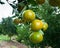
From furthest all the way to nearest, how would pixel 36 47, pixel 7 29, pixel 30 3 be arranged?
pixel 7 29
pixel 36 47
pixel 30 3

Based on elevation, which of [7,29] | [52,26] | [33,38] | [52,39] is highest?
[33,38]

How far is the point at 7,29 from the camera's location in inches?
702

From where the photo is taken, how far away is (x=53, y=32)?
1323 cm

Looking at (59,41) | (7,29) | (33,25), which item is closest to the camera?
(33,25)

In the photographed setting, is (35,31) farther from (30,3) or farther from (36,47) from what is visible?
(36,47)

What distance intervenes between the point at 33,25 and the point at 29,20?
3 centimetres

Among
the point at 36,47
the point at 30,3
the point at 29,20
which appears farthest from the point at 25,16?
the point at 36,47

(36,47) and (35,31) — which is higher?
(35,31)

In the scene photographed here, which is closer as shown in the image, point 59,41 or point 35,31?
point 35,31

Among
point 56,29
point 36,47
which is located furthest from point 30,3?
point 36,47

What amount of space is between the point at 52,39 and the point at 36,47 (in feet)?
6.72

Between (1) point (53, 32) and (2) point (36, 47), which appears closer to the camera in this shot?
(1) point (53, 32)

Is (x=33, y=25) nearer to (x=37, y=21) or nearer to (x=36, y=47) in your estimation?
(x=37, y=21)

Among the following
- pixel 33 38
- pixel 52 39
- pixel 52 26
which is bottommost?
pixel 52 39
